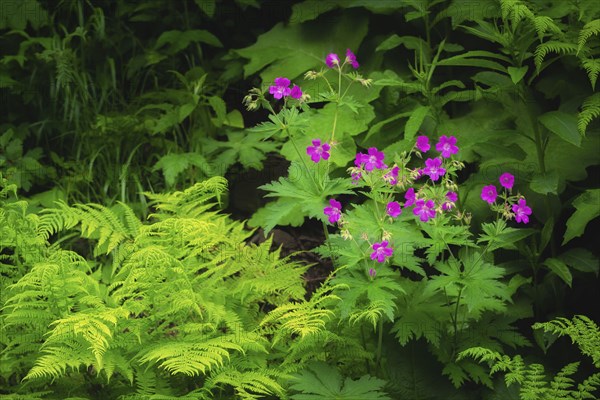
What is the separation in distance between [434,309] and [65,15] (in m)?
3.38

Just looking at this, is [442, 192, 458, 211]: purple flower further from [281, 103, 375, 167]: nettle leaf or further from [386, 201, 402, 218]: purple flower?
[281, 103, 375, 167]: nettle leaf

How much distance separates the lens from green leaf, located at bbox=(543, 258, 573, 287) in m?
3.01

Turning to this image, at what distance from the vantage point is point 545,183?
9.97 feet

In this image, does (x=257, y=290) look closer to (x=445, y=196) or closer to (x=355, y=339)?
(x=355, y=339)

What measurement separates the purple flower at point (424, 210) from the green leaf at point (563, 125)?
2.45ft

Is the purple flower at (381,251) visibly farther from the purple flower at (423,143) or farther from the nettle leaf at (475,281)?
the purple flower at (423,143)

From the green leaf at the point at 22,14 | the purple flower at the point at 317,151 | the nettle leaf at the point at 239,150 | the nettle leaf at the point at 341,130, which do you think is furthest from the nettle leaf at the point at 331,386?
the green leaf at the point at 22,14

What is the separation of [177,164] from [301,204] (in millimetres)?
1232

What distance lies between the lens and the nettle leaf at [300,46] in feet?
14.0

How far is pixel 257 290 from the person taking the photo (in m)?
2.97

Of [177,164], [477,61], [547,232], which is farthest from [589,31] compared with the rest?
[177,164]

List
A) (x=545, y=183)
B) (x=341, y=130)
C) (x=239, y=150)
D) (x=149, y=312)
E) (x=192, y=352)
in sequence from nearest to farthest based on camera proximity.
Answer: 1. (x=192, y=352)
2. (x=149, y=312)
3. (x=545, y=183)
4. (x=341, y=130)
5. (x=239, y=150)

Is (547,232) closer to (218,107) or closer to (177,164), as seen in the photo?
(177,164)

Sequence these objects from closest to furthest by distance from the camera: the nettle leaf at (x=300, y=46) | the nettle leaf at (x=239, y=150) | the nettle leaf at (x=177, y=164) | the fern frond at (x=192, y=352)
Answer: the fern frond at (x=192, y=352) → the nettle leaf at (x=177, y=164) → the nettle leaf at (x=239, y=150) → the nettle leaf at (x=300, y=46)
